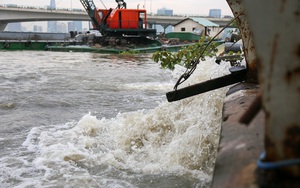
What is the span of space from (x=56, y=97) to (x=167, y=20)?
63753mm

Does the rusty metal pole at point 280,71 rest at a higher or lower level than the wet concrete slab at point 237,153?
higher

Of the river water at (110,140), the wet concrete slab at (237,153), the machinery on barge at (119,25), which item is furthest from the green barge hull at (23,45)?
the wet concrete slab at (237,153)

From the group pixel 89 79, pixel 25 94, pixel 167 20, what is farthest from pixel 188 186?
pixel 167 20

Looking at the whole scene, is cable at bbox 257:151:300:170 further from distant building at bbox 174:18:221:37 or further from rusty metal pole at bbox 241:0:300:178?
distant building at bbox 174:18:221:37

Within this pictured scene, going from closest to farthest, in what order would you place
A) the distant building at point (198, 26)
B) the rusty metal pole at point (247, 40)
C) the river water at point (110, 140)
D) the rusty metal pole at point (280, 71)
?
1. the rusty metal pole at point (280, 71)
2. the river water at point (110, 140)
3. the rusty metal pole at point (247, 40)
4. the distant building at point (198, 26)

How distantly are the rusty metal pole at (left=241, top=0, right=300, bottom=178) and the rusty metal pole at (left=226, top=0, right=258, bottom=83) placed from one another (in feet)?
12.3

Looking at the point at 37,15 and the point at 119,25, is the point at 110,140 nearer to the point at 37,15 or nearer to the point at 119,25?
the point at 119,25

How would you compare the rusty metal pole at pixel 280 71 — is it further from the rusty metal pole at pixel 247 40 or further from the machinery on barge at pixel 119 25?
the machinery on barge at pixel 119 25

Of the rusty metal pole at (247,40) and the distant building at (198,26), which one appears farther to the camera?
the distant building at (198,26)

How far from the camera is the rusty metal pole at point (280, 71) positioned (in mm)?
1536

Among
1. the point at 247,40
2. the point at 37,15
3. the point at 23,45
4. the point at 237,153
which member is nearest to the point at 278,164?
the point at 237,153

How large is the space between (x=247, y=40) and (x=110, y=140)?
3.15m

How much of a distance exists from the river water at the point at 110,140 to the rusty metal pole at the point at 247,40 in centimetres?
90

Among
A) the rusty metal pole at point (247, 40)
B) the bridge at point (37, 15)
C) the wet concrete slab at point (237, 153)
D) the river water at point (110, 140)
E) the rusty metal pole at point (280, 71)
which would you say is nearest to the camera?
the rusty metal pole at point (280, 71)
